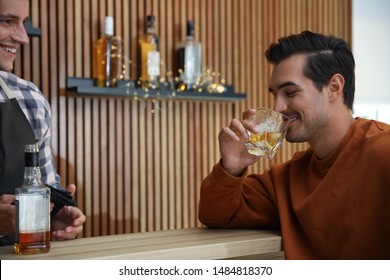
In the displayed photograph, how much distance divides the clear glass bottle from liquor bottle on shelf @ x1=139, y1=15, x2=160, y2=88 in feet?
5.18

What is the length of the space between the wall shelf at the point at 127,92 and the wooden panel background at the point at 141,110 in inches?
2.7

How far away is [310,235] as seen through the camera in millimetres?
1556

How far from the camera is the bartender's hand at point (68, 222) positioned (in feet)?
4.89

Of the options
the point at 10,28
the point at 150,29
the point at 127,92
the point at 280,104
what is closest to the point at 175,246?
→ the point at 280,104

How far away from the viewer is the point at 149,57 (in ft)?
9.19

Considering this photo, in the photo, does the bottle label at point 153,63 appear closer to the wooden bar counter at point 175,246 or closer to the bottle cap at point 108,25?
the bottle cap at point 108,25

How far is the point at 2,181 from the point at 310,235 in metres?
1.05

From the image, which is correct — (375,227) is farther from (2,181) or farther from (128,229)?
(128,229)

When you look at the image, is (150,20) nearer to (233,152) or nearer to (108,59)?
(108,59)

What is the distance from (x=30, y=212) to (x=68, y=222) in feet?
1.04

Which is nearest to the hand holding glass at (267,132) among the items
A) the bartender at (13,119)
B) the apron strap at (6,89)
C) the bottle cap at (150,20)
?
the bartender at (13,119)

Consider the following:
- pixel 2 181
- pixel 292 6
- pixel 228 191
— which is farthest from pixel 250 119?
pixel 292 6

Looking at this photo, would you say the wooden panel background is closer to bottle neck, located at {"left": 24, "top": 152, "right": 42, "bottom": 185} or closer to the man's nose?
the man's nose

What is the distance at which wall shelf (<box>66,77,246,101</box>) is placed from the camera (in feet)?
8.57
